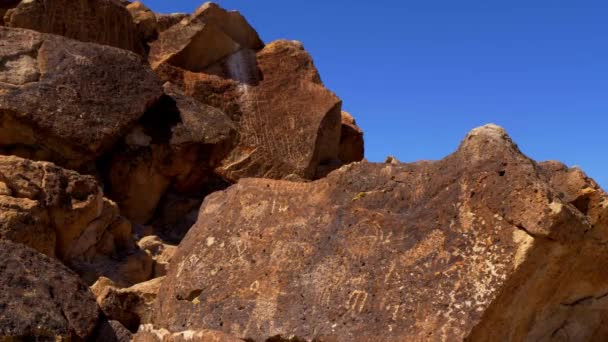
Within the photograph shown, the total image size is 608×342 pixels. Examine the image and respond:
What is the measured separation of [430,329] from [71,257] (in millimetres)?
3312

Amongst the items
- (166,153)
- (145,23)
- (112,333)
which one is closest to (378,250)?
(112,333)

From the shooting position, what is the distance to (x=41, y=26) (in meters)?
9.05

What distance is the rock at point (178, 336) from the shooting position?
3.72m

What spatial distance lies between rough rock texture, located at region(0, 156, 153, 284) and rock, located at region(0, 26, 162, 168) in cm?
134

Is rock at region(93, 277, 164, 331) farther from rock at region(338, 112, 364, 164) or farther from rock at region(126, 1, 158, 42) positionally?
rock at region(338, 112, 364, 164)

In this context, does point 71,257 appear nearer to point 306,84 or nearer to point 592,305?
point 592,305

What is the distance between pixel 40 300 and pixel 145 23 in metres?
7.24

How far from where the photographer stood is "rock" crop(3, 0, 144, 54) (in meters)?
8.98

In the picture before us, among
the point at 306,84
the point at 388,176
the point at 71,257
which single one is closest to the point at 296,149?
the point at 306,84

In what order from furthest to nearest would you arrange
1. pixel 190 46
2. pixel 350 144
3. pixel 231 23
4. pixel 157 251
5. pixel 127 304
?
pixel 350 144, pixel 231 23, pixel 190 46, pixel 157 251, pixel 127 304

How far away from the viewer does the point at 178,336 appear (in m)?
3.84

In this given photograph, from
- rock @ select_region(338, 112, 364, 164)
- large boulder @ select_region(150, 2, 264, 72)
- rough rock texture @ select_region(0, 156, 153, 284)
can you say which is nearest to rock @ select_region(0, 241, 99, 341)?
rough rock texture @ select_region(0, 156, 153, 284)

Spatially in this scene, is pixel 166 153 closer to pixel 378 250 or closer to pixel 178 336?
pixel 178 336

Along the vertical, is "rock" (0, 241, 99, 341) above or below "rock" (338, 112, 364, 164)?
below
